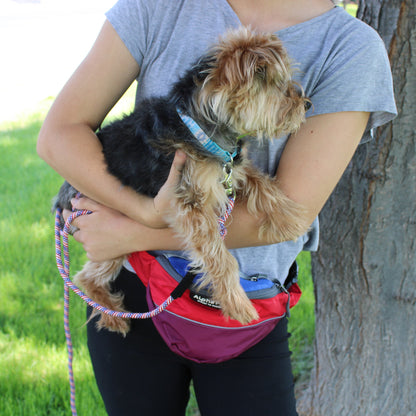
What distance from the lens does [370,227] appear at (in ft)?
8.29

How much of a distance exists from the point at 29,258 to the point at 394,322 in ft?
11.8

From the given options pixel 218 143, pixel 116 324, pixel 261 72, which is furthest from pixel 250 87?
pixel 116 324

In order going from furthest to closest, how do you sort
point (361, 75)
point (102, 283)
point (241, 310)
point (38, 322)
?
point (38, 322), point (102, 283), point (241, 310), point (361, 75)

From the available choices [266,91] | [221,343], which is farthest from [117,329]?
[266,91]

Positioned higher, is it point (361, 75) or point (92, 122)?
point (361, 75)

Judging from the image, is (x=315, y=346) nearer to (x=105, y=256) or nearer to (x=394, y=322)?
(x=394, y=322)

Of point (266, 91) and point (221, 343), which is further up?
point (266, 91)

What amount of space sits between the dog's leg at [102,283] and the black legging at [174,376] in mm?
133

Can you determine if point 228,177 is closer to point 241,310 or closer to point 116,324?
point 241,310

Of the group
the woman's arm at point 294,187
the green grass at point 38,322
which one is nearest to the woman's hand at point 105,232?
the woman's arm at point 294,187

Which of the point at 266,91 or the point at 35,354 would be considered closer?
the point at 266,91

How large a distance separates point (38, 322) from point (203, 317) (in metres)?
2.34

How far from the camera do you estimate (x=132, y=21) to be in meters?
1.87

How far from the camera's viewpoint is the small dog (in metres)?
1.92
